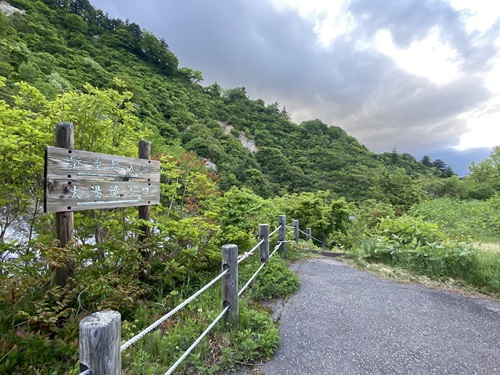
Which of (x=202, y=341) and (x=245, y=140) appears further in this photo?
(x=245, y=140)

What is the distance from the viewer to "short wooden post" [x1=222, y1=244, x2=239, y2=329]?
8.52ft

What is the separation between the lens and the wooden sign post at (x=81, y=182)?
2.15 m

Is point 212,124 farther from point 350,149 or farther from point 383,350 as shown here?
point 383,350

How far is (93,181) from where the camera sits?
2.48 meters

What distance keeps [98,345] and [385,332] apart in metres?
2.82

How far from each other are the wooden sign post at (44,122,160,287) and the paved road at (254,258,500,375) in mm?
2163

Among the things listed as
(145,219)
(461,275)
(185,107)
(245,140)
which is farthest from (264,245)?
(245,140)

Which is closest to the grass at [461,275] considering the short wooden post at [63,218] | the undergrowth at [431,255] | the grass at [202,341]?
the undergrowth at [431,255]

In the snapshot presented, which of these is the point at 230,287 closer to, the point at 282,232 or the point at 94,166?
the point at 94,166

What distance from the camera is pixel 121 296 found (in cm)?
261

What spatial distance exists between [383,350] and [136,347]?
2.30 metres

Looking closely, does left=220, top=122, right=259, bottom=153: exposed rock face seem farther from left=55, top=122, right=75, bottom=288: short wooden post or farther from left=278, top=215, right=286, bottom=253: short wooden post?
left=55, top=122, right=75, bottom=288: short wooden post

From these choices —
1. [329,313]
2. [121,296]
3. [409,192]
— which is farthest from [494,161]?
[121,296]

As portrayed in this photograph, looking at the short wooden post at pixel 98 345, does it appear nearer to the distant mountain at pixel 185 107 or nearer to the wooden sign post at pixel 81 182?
the wooden sign post at pixel 81 182
